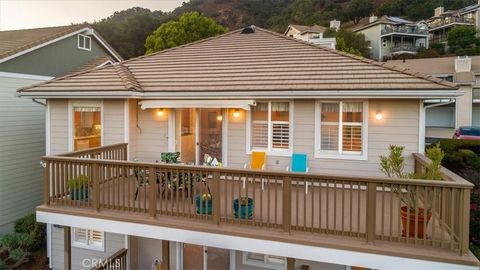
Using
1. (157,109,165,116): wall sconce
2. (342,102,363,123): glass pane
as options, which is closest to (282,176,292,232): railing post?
(342,102,363,123): glass pane

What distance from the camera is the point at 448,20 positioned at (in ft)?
161

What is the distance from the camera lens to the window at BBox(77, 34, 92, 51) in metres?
14.5

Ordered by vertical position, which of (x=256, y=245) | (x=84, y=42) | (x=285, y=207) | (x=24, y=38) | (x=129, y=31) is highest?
(x=129, y=31)

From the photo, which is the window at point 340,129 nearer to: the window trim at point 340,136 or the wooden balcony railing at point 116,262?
the window trim at point 340,136

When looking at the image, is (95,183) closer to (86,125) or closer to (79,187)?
(79,187)

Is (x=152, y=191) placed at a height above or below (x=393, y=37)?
below

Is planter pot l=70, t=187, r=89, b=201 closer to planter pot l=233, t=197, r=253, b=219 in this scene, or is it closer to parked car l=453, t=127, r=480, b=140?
planter pot l=233, t=197, r=253, b=219

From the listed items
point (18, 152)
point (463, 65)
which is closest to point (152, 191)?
point (18, 152)

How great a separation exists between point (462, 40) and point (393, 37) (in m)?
8.69

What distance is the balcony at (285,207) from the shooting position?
4523mm

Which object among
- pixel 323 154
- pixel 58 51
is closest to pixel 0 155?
pixel 58 51

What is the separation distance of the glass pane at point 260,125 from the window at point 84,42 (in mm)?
10323

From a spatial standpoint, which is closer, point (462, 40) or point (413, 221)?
point (413, 221)

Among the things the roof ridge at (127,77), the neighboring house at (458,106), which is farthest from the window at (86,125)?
the neighboring house at (458,106)
